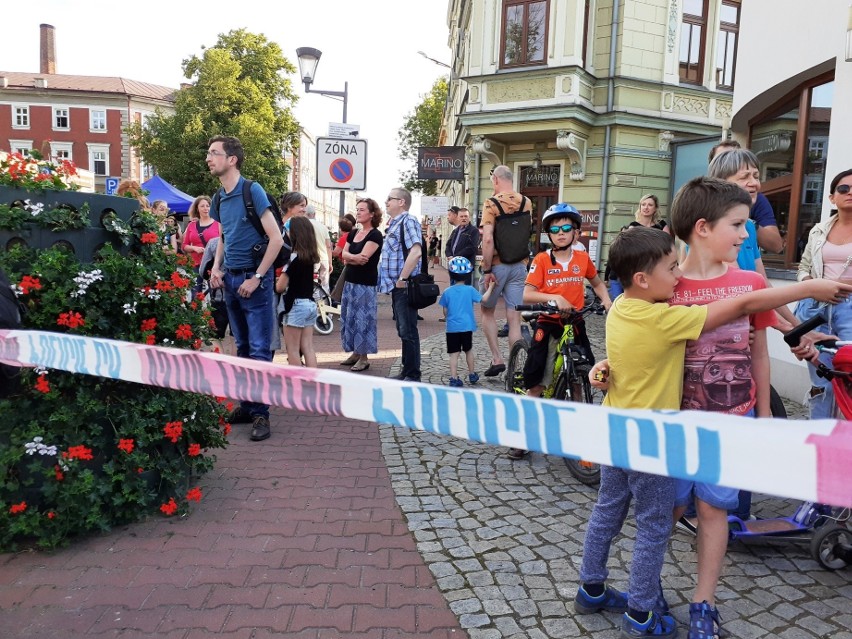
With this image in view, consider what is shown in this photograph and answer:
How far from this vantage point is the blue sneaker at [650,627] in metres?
2.39

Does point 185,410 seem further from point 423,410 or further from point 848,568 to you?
point 848,568

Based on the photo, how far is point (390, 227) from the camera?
21.8 ft

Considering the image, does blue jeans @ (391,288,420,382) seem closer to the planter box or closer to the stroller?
the planter box

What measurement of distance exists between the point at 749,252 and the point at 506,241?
309cm

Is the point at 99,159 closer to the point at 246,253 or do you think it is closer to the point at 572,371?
the point at 246,253

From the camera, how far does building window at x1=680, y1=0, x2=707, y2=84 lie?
15984 mm

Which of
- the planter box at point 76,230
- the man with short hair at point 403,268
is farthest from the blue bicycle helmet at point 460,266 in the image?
the planter box at point 76,230

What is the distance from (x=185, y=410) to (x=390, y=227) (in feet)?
11.9

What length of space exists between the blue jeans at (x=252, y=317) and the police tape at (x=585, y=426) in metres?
2.52

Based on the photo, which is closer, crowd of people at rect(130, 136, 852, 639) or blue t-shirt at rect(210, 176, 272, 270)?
crowd of people at rect(130, 136, 852, 639)

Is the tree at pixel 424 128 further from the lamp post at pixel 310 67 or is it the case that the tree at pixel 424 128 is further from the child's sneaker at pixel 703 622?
the child's sneaker at pixel 703 622

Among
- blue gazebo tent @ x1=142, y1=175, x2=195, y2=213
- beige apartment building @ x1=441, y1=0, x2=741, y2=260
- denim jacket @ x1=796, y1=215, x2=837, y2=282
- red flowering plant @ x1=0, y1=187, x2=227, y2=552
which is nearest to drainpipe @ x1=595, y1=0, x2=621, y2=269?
beige apartment building @ x1=441, y1=0, x2=741, y2=260

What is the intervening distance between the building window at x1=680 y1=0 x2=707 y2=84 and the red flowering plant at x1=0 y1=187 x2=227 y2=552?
15.9 m

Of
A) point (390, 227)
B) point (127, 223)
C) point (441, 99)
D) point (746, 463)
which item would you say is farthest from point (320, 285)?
point (441, 99)
